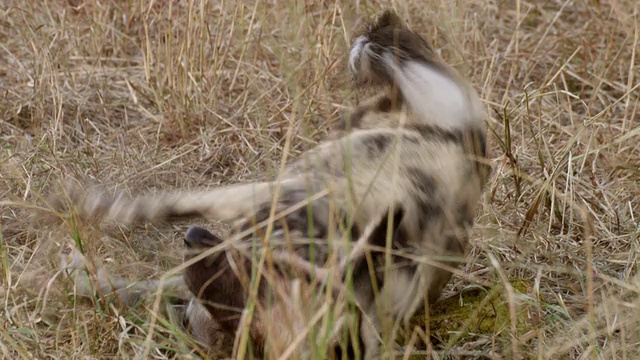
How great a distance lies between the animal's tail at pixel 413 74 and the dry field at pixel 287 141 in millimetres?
108

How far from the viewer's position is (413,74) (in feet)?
6.21

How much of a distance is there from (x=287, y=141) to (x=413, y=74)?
0.43 m

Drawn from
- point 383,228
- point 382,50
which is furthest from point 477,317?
point 382,50

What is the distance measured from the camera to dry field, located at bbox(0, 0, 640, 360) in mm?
1916

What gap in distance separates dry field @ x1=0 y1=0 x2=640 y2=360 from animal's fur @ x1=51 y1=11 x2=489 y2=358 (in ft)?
0.32

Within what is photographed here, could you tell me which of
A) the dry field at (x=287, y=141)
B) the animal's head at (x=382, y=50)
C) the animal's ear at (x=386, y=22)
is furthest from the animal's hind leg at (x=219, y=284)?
the animal's ear at (x=386, y=22)

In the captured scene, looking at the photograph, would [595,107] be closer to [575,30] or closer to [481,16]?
[575,30]

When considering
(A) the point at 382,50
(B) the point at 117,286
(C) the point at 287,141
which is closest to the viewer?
(C) the point at 287,141

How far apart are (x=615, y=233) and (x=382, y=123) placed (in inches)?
36.7

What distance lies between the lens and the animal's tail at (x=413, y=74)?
184 cm

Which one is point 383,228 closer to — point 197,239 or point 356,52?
point 197,239

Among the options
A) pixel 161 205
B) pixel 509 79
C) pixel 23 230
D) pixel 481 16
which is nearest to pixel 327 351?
pixel 161 205

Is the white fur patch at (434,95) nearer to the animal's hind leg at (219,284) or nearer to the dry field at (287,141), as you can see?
the dry field at (287,141)

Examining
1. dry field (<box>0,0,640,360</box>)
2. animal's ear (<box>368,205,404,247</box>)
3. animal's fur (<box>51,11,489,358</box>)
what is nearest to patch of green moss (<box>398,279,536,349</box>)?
dry field (<box>0,0,640,360</box>)
